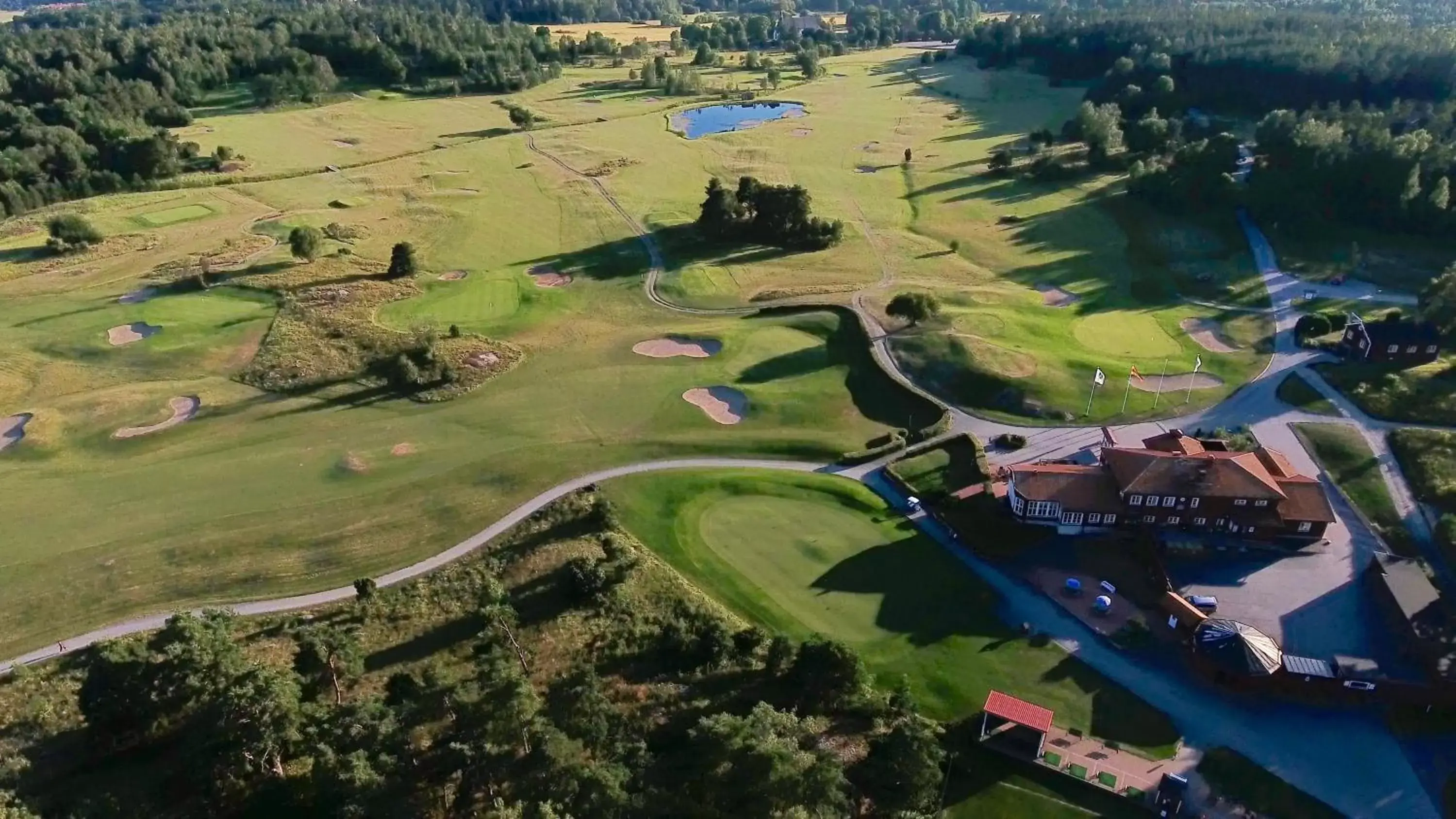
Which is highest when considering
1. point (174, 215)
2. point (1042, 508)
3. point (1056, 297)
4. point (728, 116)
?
point (728, 116)

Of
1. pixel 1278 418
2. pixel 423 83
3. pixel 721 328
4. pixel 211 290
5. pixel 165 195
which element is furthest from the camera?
pixel 423 83

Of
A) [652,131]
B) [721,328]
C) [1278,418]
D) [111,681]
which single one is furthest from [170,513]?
[652,131]

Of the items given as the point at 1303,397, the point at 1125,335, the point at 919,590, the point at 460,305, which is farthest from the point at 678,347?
the point at 1303,397

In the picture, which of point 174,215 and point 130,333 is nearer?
point 130,333

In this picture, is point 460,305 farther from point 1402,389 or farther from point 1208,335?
point 1402,389

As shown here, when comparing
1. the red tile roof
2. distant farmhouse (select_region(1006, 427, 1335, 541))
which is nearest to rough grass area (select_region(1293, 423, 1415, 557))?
distant farmhouse (select_region(1006, 427, 1335, 541))

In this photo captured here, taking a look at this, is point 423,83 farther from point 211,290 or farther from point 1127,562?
point 1127,562
